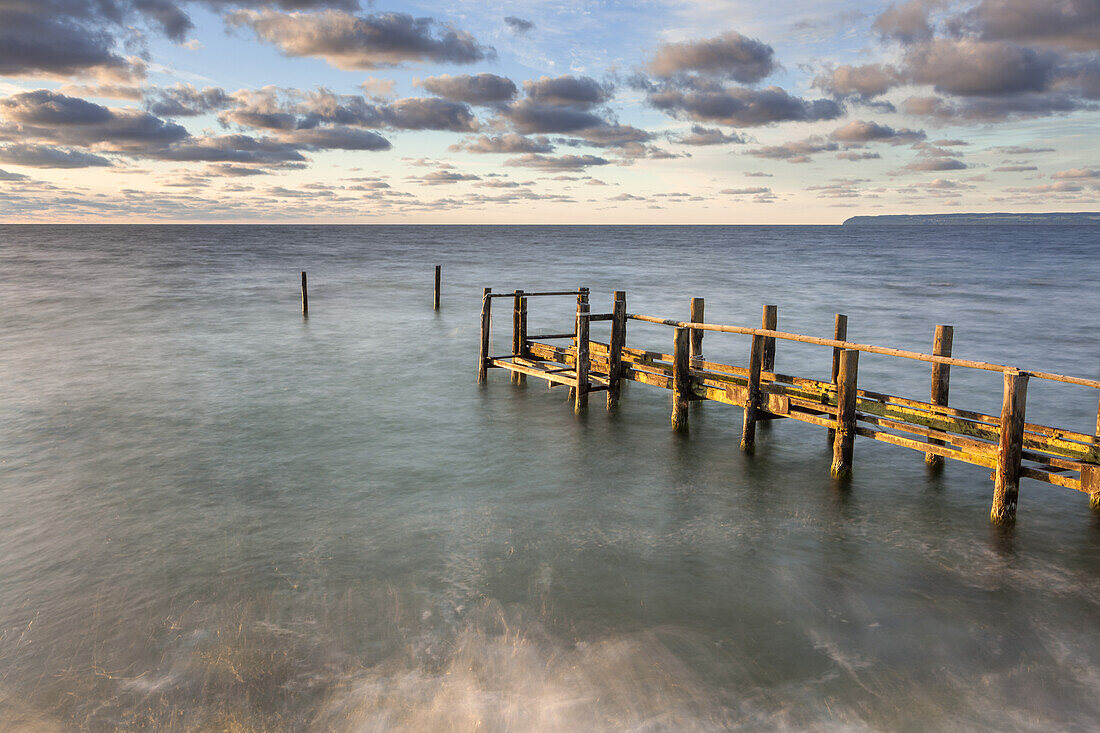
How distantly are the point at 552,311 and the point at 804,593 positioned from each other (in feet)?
96.2

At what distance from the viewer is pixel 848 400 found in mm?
11352

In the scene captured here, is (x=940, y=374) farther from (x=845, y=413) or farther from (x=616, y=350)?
(x=616, y=350)

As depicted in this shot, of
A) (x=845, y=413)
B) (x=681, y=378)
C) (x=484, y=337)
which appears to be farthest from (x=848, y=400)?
(x=484, y=337)

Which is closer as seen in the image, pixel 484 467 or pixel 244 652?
pixel 244 652

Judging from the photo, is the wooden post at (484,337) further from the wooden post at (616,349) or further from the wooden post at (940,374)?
the wooden post at (940,374)

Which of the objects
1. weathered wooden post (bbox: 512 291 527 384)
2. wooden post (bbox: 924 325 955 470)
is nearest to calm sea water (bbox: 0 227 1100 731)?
wooden post (bbox: 924 325 955 470)

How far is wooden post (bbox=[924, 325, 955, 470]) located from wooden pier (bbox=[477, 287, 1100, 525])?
0.02 meters

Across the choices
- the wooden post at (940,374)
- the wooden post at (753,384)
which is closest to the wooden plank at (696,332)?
the wooden post at (753,384)

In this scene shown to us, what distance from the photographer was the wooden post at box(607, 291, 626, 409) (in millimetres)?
15281

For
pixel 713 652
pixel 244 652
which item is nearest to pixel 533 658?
pixel 713 652

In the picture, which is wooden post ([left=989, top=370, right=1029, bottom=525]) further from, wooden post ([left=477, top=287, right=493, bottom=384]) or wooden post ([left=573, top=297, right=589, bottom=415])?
wooden post ([left=477, top=287, right=493, bottom=384])

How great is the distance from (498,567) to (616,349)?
7271mm

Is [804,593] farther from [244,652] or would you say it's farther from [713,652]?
[244,652]

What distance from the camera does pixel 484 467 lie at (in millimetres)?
12969
